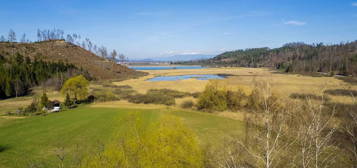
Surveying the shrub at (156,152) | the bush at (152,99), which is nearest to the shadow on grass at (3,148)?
the shrub at (156,152)

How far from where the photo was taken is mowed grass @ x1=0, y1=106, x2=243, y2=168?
1983 centimetres

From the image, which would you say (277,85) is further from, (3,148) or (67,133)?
(3,148)

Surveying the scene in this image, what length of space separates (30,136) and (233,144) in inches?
1015

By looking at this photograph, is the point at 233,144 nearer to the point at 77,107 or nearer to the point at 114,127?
the point at 114,127

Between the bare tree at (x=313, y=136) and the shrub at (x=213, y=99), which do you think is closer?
the bare tree at (x=313, y=136)

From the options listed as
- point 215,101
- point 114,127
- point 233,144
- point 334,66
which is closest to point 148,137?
point 233,144

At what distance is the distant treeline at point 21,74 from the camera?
55.0 metres

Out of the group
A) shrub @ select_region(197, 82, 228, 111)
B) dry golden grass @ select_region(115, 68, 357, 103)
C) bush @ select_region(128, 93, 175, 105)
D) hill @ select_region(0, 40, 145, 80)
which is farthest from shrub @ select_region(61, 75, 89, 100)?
hill @ select_region(0, 40, 145, 80)

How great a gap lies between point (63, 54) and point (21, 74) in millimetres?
48630

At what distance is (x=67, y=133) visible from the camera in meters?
26.5

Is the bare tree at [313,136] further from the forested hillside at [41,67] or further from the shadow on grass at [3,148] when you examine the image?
the forested hillside at [41,67]

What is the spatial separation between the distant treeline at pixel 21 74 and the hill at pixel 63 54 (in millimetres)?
10623

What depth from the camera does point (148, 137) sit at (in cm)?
1374

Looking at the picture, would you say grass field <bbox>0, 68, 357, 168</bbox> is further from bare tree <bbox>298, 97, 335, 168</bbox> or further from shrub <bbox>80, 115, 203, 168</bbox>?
bare tree <bbox>298, 97, 335, 168</bbox>
